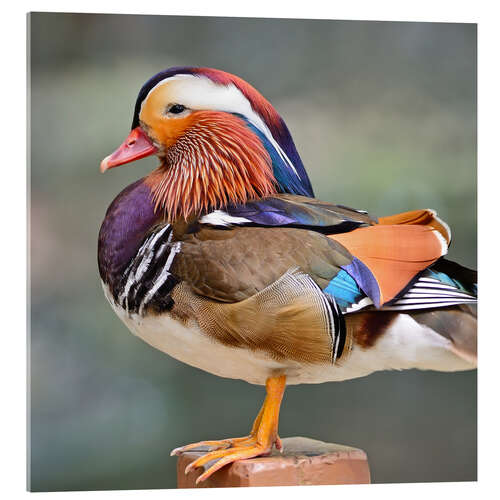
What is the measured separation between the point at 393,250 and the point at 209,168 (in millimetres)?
542

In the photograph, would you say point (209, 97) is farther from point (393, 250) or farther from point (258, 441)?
point (258, 441)

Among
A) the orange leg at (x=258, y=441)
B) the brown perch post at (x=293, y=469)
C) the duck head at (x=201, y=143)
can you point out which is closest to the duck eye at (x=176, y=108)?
the duck head at (x=201, y=143)

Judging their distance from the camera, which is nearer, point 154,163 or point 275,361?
point 275,361

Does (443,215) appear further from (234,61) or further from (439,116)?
(234,61)

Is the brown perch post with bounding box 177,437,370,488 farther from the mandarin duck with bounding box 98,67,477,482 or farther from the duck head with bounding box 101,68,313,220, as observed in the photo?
the duck head with bounding box 101,68,313,220

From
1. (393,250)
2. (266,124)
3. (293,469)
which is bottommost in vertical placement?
(293,469)

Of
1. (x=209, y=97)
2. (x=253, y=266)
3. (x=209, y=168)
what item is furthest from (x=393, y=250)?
(x=209, y=97)

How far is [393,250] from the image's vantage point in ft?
8.74

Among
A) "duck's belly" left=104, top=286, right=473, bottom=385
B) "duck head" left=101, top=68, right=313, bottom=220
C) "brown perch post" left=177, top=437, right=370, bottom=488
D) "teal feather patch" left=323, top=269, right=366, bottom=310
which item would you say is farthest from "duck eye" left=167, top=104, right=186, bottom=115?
"brown perch post" left=177, top=437, right=370, bottom=488

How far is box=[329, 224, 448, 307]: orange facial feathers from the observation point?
261 centimetres

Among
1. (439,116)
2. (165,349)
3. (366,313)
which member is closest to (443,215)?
(439,116)

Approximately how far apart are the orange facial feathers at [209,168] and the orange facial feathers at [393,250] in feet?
0.92

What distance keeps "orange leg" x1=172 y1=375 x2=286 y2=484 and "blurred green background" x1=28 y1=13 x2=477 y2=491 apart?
0.10 meters

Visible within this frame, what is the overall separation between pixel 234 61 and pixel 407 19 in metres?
0.53
